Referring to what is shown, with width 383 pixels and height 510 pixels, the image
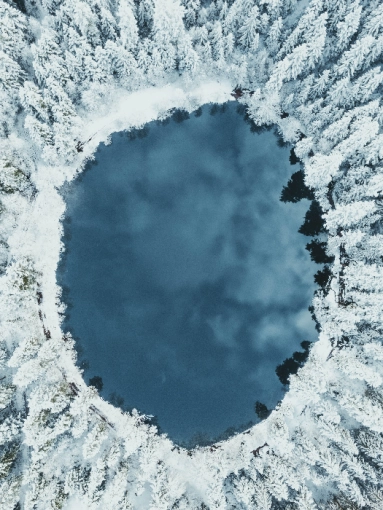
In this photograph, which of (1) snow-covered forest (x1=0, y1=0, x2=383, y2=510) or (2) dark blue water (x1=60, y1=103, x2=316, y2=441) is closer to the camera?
(1) snow-covered forest (x1=0, y1=0, x2=383, y2=510)

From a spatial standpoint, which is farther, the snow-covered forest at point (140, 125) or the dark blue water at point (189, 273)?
the dark blue water at point (189, 273)

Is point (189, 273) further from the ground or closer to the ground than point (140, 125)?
closer to the ground

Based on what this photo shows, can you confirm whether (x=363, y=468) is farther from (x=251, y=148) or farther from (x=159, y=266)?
(x=251, y=148)

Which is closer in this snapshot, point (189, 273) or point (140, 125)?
point (189, 273)
